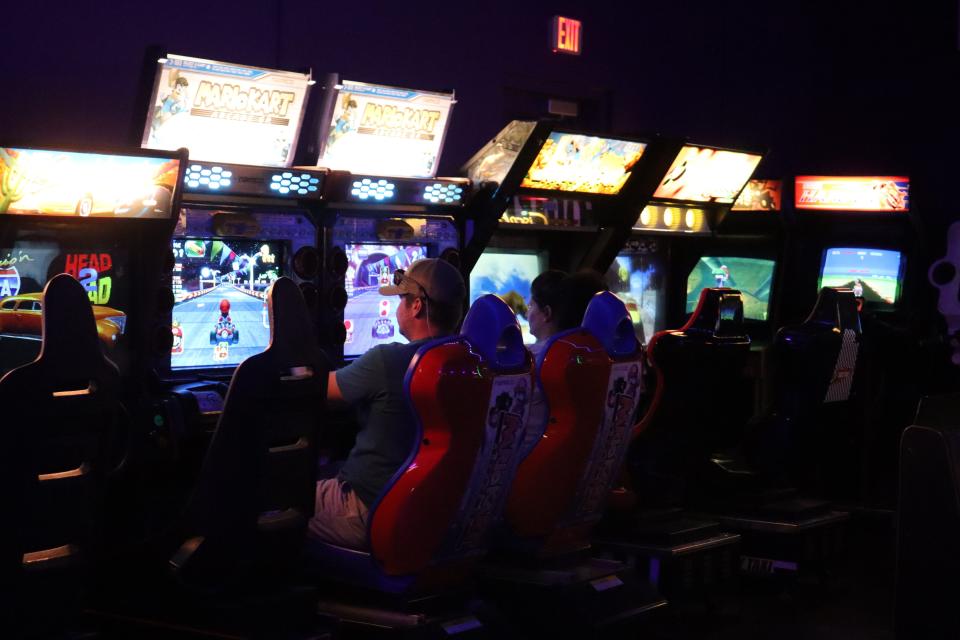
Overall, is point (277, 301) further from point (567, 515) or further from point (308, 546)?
point (567, 515)

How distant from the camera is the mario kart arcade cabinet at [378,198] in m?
4.62

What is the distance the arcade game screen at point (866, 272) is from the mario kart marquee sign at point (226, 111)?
15.8 ft


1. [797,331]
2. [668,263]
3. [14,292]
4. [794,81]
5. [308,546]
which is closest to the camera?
[308,546]

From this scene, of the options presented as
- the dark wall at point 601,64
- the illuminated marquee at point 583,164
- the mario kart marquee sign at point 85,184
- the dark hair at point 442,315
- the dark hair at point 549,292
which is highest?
the dark wall at point 601,64

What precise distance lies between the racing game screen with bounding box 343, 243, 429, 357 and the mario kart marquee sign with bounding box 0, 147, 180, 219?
3.32 ft

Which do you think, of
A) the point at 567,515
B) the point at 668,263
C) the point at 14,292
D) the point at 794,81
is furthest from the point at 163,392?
the point at 794,81

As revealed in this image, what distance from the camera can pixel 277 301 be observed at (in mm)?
2979

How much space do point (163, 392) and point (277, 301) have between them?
122 centimetres

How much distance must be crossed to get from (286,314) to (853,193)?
576cm

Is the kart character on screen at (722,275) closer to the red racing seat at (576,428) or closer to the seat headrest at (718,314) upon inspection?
the seat headrest at (718,314)

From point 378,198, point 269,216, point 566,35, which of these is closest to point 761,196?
point 566,35

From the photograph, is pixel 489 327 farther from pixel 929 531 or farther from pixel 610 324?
pixel 929 531

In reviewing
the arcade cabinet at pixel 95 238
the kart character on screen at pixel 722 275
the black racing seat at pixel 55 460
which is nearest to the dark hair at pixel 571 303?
the arcade cabinet at pixel 95 238

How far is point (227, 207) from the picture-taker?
4344 mm
